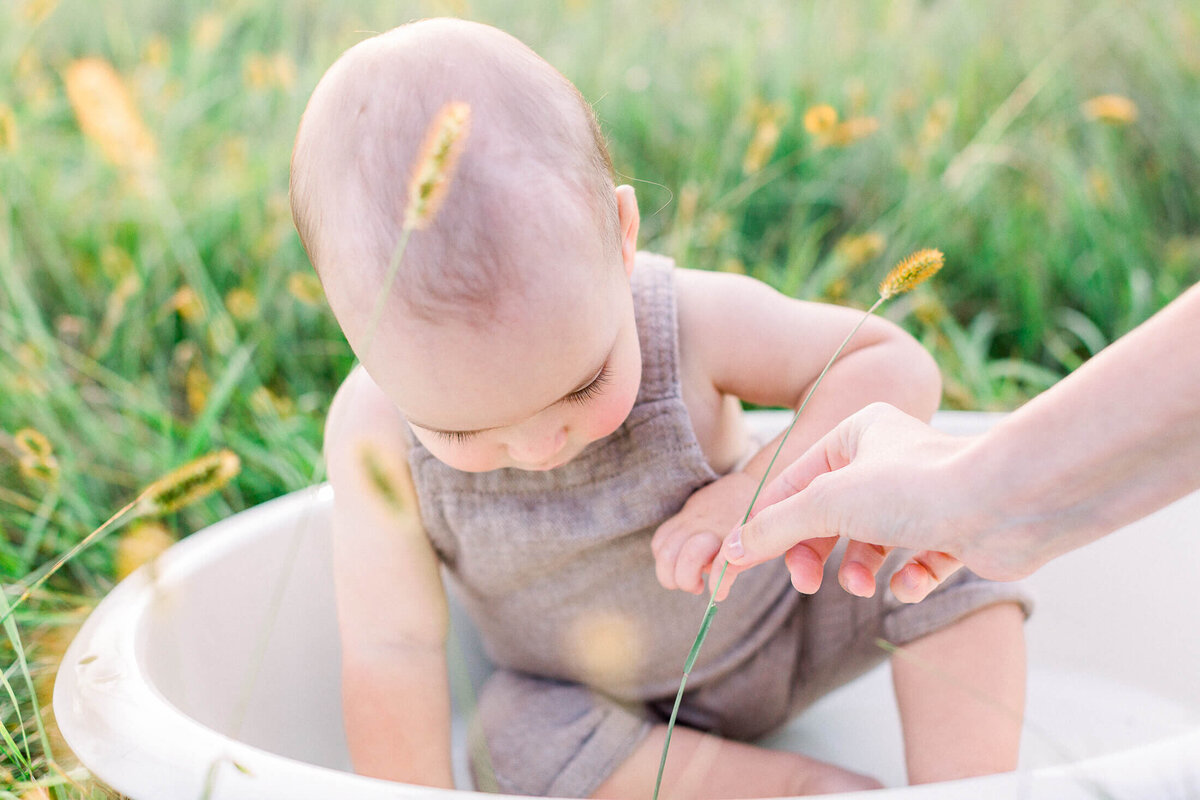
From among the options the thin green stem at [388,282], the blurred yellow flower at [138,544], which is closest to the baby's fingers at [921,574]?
the thin green stem at [388,282]

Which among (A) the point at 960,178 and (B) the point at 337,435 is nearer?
(B) the point at 337,435

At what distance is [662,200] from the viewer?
2025mm

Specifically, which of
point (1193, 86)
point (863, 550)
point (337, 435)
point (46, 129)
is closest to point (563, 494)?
point (337, 435)

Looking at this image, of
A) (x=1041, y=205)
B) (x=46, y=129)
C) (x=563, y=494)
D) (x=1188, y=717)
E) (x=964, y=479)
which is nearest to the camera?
(x=964, y=479)

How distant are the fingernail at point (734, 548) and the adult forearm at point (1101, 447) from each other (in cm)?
16

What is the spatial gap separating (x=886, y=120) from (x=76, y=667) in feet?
6.06

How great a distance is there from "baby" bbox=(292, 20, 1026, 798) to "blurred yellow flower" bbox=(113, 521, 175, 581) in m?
0.36

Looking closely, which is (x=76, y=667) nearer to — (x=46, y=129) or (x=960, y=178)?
(x=960, y=178)

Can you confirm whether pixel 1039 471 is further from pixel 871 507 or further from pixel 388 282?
pixel 388 282

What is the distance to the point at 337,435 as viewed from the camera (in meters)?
0.94

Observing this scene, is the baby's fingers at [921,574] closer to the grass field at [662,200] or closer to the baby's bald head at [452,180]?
the baby's bald head at [452,180]

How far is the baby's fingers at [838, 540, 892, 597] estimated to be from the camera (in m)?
0.60

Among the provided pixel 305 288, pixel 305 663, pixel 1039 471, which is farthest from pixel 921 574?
pixel 305 288

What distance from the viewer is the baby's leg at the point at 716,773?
82 centimetres
